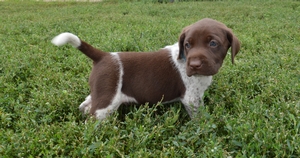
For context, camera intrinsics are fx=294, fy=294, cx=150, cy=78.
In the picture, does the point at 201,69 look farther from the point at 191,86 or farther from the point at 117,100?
the point at 117,100

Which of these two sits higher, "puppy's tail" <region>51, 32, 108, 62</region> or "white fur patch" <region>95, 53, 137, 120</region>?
"puppy's tail" <region>51, 32, 108, 62</region>

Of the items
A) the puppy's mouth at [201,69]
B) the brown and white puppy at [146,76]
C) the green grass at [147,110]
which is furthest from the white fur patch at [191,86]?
the puppy's mouth at [201,69]

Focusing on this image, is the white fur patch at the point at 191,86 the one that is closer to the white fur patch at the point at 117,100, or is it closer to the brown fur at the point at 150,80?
the brown fur at the point at 150,80

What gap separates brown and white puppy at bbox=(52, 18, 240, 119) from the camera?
10.6ft

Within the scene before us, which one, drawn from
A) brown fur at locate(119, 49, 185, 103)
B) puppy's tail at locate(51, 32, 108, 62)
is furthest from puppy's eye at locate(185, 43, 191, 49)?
puppy's tail at locate(51, 32, 108, 62)

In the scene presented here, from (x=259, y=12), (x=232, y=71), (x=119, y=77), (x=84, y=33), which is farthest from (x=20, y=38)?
(x=259, y=12)

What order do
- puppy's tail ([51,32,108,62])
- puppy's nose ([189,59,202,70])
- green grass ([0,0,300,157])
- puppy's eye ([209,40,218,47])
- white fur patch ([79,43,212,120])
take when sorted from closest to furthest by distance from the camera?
green grass ([0,0,300,157])
puppy's nose ([189,59,202,70])
puppy's eye ([209,40,218,47])
puppy's tail ([51,32,108,62])
white fur patch ([79,43,212,120])

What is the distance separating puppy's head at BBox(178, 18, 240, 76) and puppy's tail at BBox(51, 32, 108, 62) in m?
1.06

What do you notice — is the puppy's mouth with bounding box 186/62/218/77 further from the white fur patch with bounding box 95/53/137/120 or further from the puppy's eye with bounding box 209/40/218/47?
the white fur patch with bounding box 95/53/137/120

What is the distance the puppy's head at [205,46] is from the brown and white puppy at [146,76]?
0.01 meters

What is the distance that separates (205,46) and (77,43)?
1410mm

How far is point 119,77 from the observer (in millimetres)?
3395

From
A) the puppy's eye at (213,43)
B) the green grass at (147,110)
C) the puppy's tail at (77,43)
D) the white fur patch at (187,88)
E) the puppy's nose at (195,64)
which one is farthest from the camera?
the white fur patch at (187,88)

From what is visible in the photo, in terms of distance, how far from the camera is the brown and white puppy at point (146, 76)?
10.6ft
